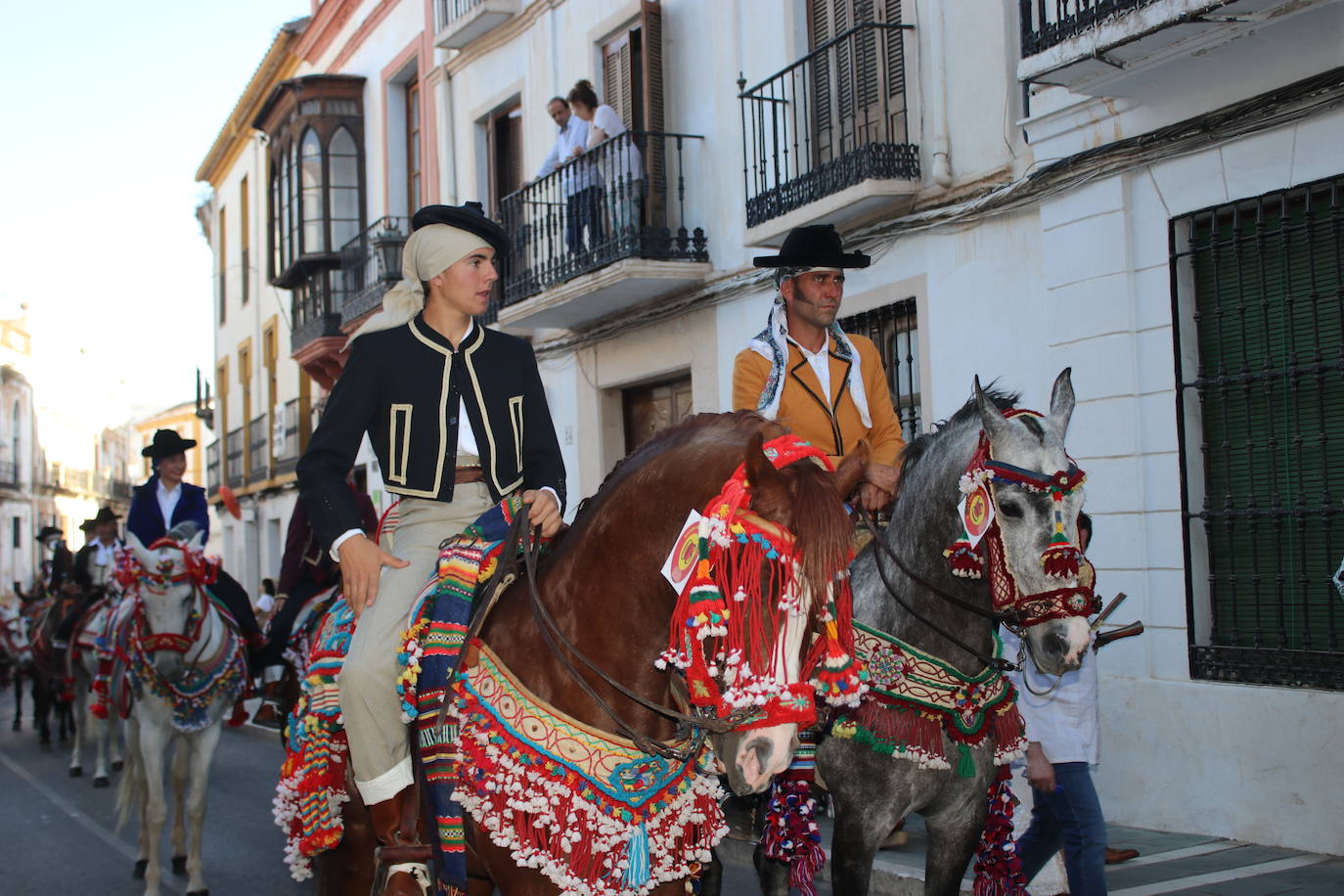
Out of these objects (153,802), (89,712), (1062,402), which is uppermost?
(1062,402)

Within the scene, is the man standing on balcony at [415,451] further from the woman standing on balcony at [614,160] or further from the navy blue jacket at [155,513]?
the woman standing on balcony at [614,160]

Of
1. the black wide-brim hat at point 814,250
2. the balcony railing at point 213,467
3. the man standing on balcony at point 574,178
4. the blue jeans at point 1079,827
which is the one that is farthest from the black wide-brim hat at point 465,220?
the balcony railing at point 213,467

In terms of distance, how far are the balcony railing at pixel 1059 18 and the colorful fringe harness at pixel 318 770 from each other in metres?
5.43

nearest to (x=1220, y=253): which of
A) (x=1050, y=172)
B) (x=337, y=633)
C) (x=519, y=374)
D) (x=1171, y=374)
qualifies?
(x=1171, y=374)

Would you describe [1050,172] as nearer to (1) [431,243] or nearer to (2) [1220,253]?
(2) [1220,253]

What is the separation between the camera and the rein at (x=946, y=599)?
408 cm

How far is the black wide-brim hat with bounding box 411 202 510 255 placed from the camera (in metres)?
3.69

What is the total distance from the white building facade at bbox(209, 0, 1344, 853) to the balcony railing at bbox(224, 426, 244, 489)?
16994mm

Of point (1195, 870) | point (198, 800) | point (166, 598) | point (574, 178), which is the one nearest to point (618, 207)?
point (574, 178)

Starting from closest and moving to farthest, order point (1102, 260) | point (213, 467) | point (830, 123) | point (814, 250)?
point (814, 250) < point (1102, 260) < point (830, 123) < point (213, 467)

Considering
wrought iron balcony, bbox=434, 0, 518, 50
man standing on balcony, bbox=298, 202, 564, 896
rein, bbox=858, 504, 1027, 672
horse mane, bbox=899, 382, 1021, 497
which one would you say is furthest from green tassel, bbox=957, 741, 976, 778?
wrought iron balcony, bbox=434, 0, 518, 50

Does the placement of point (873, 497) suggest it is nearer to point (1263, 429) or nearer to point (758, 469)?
point (758, 469)

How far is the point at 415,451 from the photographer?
364 cm

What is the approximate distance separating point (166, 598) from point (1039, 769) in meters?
5.18
